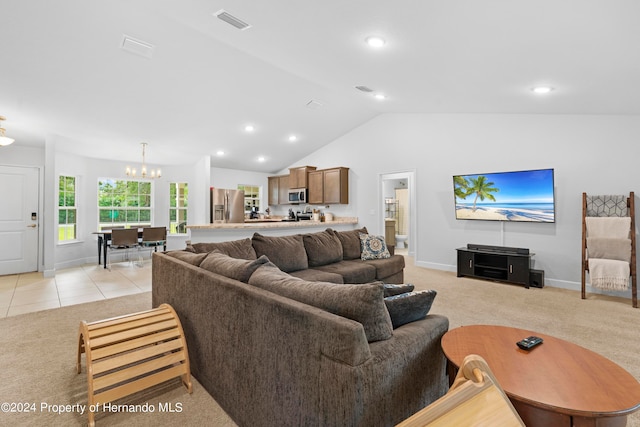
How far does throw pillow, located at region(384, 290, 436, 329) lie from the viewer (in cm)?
159

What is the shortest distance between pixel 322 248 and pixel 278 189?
17.9 feet

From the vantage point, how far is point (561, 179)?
466cm

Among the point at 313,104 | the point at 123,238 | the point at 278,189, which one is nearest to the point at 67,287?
the point at 123,238

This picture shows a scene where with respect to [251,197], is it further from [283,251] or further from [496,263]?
[496,263]

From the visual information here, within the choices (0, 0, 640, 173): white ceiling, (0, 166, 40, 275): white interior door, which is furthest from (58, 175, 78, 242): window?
(0, 0, 640, 173): white ceiling

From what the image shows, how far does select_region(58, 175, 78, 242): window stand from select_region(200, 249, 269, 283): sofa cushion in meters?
5.99

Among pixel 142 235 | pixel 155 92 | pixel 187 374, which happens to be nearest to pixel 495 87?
pixel 187 374

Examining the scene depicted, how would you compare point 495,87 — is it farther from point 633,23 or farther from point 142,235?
point 142,235

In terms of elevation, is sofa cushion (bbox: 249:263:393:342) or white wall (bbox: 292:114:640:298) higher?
white wall (bbox: 292:114:640:298)

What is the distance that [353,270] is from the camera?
3621 millimetres

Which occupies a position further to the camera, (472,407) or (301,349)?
(301,349)

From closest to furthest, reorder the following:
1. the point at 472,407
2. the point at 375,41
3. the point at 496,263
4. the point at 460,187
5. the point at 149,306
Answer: the point at 472,407, the point at 375,41, the point at 149,306, the point at 496,263, the point at 460,187

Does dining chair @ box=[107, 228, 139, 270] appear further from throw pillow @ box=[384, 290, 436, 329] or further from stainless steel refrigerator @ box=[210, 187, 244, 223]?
throw pillow @ box=[384, 290, 436, 329]

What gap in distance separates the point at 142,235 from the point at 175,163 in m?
2.13
